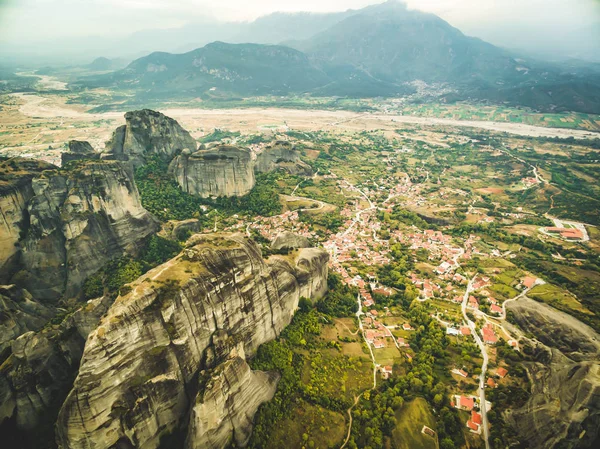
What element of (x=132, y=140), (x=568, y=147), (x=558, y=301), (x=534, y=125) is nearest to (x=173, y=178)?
(x=132, y=140)

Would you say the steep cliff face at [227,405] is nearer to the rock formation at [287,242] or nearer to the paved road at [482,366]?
the rock formation at [287,242]

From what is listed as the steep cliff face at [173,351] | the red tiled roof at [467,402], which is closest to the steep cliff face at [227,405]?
the steep cliff face at [173,351]

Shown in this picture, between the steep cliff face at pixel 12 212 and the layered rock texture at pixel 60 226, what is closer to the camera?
the steep cliff face at pixel 12 212

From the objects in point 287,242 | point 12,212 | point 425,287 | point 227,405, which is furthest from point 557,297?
point 12,212

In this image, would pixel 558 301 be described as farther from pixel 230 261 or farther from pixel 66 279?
pixel 66 279

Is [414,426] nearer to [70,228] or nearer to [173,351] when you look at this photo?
[173,351]

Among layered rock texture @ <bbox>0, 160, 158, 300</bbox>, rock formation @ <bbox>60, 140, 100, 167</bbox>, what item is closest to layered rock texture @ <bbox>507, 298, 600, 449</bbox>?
layered rock texture @ <bbox>0, 160, 158, 300</bbox>
